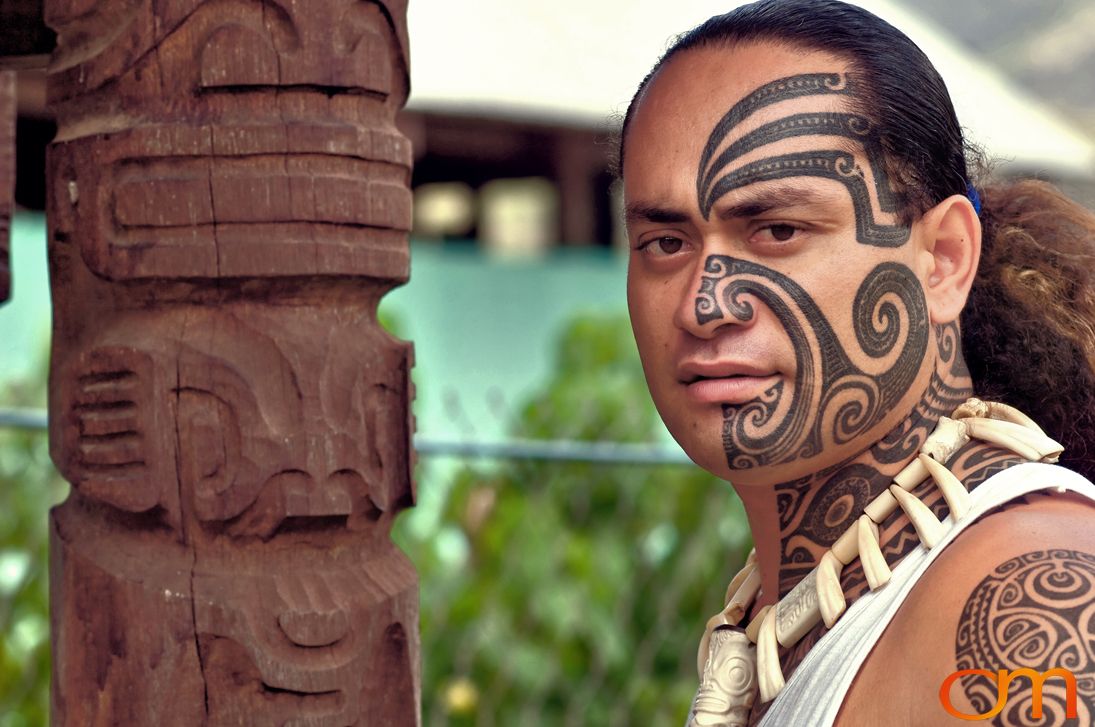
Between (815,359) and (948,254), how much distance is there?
24 cm

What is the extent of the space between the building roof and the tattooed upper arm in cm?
318

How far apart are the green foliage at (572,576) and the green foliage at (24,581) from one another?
105cm

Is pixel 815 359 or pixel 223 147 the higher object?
pixel 223 147

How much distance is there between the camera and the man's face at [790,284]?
162 cm

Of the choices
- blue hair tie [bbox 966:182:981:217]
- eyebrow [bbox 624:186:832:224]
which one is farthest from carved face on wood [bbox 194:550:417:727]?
blue hair tie [bbox 966:182:981:217]

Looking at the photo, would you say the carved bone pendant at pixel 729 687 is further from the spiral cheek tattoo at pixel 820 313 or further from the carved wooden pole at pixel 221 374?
the carved wooden pole at pixel 221 374

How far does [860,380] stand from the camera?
5.33ft

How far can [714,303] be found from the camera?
161 centimetres

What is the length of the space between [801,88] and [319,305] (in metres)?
0.81

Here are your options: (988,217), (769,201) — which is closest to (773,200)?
(769,201)

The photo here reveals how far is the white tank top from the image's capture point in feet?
4.88

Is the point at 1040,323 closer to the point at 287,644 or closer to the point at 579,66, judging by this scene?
the point at 287,644

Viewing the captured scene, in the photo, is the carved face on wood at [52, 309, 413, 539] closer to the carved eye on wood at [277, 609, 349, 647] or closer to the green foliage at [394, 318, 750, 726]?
the carved eye on wood at [277, 609, 349, 647]

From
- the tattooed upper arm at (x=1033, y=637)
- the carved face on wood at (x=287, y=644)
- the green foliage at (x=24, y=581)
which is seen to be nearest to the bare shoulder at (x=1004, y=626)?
the tattooed upper arm at (x=1033, y=637)
